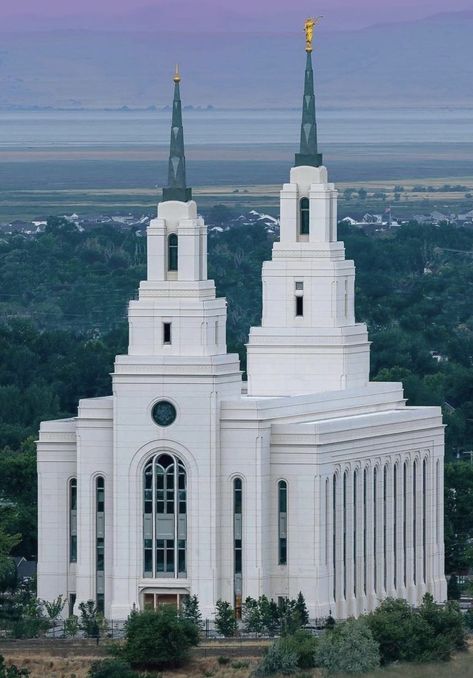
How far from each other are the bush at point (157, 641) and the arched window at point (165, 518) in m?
5.02

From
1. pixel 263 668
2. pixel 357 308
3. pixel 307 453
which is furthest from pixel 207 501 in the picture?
pixel 357 308

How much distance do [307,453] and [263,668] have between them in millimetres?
9822

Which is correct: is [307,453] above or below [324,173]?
below

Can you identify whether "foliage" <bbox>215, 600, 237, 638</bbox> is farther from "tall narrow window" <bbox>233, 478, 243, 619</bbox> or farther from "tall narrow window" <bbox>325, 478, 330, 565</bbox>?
"tall narrow window" <bbox>325, 478, 330, 565</bbox>

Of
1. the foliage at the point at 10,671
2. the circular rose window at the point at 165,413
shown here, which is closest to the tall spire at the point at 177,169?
the circular rose window at the point at 165,413

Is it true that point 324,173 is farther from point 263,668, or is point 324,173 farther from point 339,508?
point 263,668

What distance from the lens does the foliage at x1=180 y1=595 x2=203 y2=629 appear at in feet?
290

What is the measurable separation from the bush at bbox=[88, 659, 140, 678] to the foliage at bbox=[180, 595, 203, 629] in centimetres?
433

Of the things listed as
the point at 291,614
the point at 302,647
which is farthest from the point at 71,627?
the point at 302,647

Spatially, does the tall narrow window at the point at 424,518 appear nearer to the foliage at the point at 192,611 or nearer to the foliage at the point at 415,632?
the foliage at the point at 192,611

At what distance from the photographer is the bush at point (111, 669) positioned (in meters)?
81.5

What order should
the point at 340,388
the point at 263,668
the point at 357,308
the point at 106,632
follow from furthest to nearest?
the point at 357,308 < the point at 340,388 < the point at 106,632 < the point at 263,668

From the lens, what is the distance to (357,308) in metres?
182

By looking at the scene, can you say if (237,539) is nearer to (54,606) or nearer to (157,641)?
(54,606)
